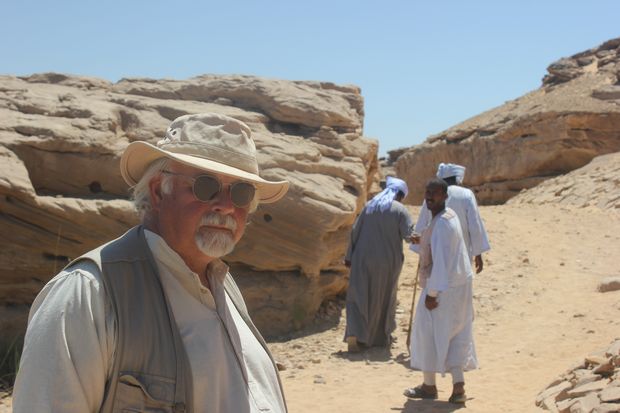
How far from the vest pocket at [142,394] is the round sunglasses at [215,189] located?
0.52m

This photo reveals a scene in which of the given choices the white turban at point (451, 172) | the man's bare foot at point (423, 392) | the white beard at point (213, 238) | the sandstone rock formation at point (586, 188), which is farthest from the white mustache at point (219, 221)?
the sandstone rock formation at point (586, 188)

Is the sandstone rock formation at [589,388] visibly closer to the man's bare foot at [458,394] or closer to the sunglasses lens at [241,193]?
the man's bare foot at [458,394]

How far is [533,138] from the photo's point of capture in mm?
20078

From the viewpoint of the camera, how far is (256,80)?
9.86 meters

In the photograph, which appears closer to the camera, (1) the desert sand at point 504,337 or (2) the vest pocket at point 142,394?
(2) the vest pocket at point 142,394

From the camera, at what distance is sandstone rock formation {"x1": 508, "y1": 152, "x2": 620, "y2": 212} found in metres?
15.0

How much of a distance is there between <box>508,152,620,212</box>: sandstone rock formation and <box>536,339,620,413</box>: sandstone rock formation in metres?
8.81

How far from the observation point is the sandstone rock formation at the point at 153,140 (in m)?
7.54

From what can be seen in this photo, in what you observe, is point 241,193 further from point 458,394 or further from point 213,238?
point 458,394

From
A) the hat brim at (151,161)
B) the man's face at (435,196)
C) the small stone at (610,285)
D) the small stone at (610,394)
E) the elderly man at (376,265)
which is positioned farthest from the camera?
the small stone at (610,285)

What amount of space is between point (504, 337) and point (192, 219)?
6.81 meters

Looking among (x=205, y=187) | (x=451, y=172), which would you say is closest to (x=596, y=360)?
(x=451, y=172)

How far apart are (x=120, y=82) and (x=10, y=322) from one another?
12.4ft

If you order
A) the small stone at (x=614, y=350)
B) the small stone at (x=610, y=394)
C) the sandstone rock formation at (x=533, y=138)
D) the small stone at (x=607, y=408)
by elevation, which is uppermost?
the sandstone rock formation at (x=533, y=138)
